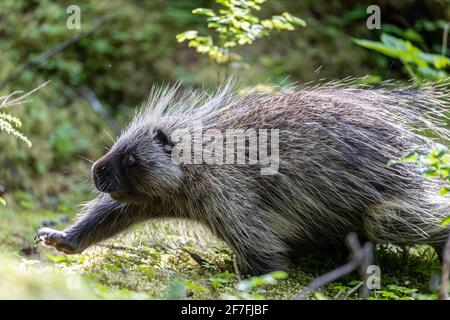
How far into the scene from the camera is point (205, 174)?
600 centimetres

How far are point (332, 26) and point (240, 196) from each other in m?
6.84

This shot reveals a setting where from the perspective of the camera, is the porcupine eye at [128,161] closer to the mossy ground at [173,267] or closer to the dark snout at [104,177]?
the dark snout at [104,177]

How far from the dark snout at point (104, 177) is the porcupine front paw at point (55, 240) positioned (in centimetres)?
74

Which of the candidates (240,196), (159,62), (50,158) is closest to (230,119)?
(240,196)

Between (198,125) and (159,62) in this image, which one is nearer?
(198,125)

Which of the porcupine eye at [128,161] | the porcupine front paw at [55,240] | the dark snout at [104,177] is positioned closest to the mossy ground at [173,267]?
the porcupine front paw at [55,240]

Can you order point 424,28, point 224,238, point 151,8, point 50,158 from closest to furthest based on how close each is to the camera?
point 224,238
point 50,158
point 424,28
point 151,8

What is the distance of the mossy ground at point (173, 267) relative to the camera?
4.91 meters

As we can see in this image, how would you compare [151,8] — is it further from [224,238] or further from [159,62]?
[224,238]

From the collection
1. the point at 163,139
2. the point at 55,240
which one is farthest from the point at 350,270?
the point at 55,240

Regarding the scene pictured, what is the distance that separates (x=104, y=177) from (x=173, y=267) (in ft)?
3.57

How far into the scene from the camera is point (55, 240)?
6.34m

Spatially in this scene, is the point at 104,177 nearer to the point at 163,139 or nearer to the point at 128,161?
the point at 128,161

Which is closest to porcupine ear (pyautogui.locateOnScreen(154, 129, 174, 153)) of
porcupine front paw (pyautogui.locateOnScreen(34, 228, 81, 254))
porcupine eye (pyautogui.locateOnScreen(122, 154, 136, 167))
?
porcupine eye (pyautogui.locateOnScreen(122, 154, 136, 167))
